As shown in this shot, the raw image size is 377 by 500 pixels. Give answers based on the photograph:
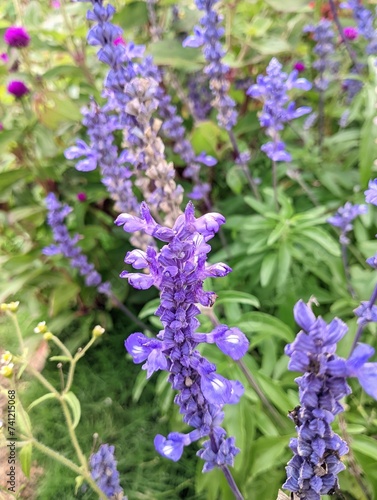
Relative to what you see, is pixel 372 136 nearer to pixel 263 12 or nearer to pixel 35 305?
pixel 263 12

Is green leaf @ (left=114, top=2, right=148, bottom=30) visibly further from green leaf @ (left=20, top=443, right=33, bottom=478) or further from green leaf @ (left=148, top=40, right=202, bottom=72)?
green leaf @ (left=20, top=443, right=33, bottom=478)

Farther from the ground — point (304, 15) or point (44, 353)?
point (304, 15)

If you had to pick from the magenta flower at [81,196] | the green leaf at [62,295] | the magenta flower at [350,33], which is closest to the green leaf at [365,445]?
the green leaf at [62,295]

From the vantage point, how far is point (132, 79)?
1889 millimetres

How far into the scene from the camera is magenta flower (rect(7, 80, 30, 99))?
107 inches

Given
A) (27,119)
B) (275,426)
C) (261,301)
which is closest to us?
(275,426)

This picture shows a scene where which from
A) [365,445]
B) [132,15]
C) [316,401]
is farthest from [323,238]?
[132,15]

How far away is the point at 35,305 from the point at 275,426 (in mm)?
1773

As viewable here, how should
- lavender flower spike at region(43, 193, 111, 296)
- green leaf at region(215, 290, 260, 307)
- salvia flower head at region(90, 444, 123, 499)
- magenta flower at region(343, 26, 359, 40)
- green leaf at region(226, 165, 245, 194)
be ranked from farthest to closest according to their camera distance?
magenta flower at region(343, 26, 359, 40) < green leaf at region(226, 165, 245, 194) < lavender flower spike at region(43, 193, 111, 296) < green leaf at region(215, 290, 260, 307) < salvia flower head at region(90, 444, 123, 499)

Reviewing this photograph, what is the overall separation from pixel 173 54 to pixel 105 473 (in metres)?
2.25

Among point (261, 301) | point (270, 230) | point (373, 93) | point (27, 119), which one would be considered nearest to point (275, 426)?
point (261, 301)

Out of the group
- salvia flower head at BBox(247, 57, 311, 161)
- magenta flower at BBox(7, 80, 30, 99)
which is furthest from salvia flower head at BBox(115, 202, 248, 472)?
magenta flower at BBox(7, 80, 30, 99)

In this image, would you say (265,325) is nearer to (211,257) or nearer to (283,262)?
(283,262)

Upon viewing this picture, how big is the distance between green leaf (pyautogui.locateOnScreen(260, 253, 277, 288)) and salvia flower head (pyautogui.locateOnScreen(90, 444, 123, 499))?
42.7 inches
